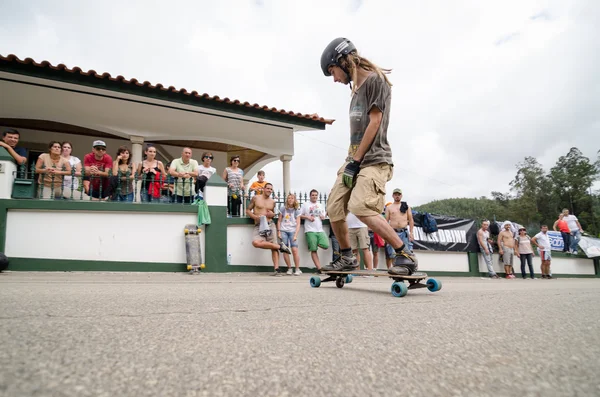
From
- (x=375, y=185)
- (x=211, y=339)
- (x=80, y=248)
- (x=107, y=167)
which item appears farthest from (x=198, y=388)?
(x=107, y=167)

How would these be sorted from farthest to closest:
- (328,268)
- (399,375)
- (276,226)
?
(276,226), (328,268), (399,375)

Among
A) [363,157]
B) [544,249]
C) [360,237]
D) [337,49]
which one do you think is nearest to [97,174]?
[360,237]

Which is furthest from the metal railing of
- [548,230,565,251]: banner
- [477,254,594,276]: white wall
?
[548,230,565,251]: banner

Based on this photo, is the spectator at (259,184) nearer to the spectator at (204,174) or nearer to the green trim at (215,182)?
the green trim at (215,182)

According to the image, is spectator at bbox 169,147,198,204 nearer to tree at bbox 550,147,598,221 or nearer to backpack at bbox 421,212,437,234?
backpack at bbox 421,212,437,234

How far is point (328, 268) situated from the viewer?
3713mm

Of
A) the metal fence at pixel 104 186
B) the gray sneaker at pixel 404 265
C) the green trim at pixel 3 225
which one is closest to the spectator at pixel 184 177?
the metal fence at pixel 104 186

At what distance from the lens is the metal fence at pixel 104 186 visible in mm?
6848

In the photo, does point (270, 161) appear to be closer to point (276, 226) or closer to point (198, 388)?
point (276, 226)

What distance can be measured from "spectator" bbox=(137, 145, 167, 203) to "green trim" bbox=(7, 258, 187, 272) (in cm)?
135

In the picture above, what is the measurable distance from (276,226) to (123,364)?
25.1 feet

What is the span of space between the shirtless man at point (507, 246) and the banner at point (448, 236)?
825mm

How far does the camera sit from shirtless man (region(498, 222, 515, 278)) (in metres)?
12.2

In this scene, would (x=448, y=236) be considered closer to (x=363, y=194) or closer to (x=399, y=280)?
(x=399, y=280)
